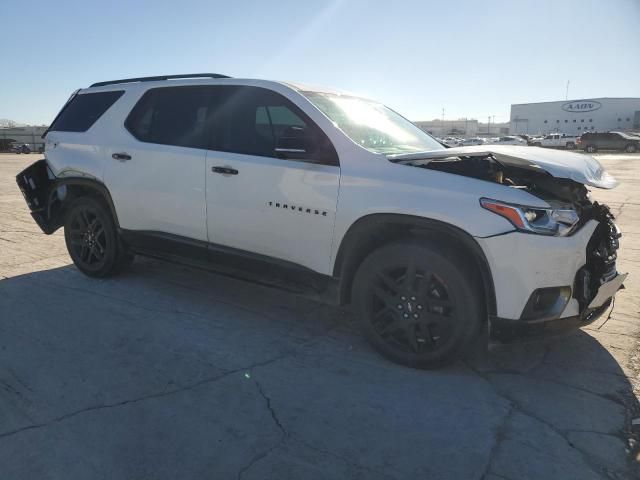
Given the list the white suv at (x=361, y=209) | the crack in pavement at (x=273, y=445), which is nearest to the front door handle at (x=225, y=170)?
the white suv at (x=361, y=209)

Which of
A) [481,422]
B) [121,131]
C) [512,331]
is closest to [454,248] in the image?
[512,331]

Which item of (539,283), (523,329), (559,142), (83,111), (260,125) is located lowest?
(523,329)

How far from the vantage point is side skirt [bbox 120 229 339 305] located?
378 cm

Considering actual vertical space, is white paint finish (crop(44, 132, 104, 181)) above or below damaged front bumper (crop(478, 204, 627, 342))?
above

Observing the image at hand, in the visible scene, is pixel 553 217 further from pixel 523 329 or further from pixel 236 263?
pixel 236 263

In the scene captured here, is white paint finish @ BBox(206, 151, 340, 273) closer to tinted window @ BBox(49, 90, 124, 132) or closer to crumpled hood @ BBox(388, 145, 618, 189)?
crumpled hood @ BBox(388, 145, 618, 189)

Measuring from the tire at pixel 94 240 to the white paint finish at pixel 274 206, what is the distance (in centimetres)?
144

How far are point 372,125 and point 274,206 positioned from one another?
1.12 meters

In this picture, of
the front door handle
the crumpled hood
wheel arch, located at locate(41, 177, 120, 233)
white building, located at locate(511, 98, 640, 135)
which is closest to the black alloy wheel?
wheel arch, located at locate(41, 177, 120, 233)

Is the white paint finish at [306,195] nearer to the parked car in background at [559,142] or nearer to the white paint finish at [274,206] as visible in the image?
the white paint finish at [274,206]

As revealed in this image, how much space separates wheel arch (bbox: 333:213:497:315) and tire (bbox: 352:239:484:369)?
0.08 m

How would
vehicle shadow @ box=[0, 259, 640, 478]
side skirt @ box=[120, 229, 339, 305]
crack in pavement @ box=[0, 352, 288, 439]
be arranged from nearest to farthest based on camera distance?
crack in pavement @ box=[0, 352, 288, 439] < vehicle shadow @ box=[0, 259, 640, 478] < side skirt @ box=[120, 229, 339, 305]

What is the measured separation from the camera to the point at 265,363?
3.50 m

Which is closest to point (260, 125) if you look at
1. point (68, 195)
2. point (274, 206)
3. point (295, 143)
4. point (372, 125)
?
point (295, 143)
